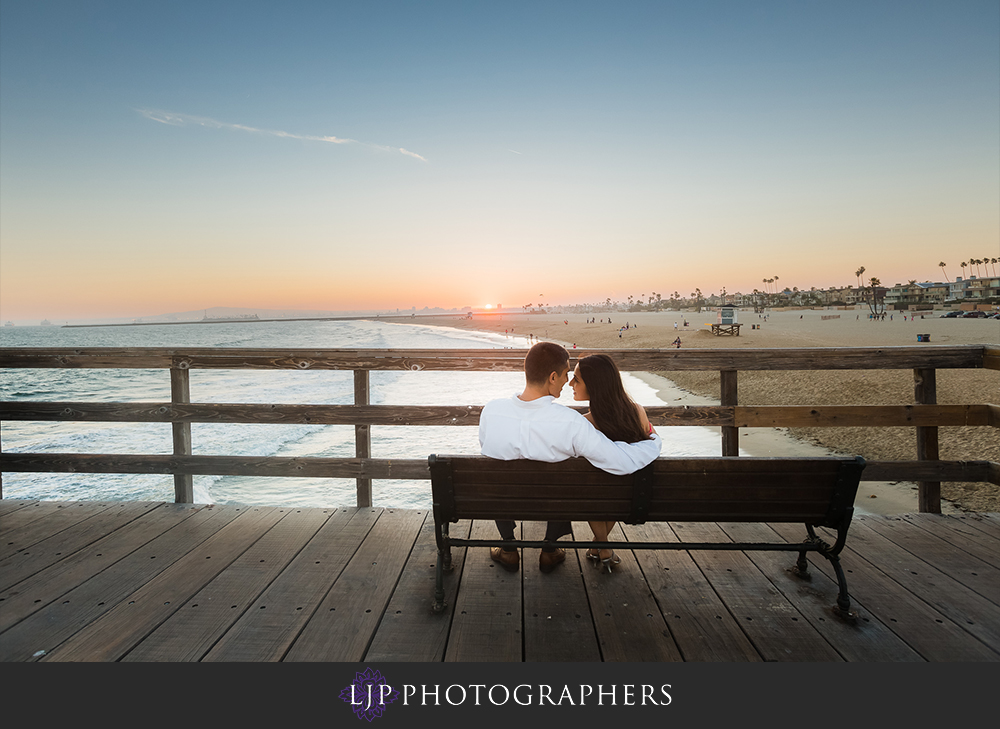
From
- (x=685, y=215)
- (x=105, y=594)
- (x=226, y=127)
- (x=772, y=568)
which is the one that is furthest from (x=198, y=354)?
(x=685, y=215)

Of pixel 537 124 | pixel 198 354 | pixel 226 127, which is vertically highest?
pixel 226 127

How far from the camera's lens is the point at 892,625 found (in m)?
2.29

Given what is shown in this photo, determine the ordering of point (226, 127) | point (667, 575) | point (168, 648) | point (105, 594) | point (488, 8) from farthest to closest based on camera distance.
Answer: point (226, 127), point (488, 8), point (667, 575), point (105, 594), point (168, 648)

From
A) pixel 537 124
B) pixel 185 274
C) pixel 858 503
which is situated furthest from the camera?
pixel 185 274

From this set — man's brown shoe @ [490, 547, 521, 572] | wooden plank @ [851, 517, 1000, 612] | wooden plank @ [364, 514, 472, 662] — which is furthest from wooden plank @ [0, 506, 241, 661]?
wooden plank @ [851, 517, 1000, 612]

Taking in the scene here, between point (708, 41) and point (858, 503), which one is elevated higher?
point (708, 41)

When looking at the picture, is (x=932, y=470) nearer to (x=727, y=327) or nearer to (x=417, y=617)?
(x=417, y=617)

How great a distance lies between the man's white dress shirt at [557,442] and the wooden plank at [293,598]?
1.26 m

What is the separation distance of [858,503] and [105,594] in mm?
10335

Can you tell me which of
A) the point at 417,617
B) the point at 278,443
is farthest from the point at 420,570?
the point at 278,443

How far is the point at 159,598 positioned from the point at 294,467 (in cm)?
129

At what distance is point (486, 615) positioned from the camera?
2.42m

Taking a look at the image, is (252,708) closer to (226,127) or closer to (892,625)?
(892,625)

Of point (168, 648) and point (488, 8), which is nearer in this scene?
point (168, 648)
